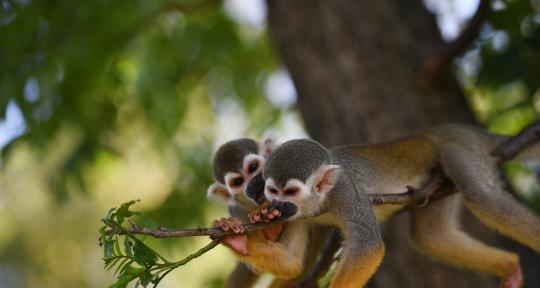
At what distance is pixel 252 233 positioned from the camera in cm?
379

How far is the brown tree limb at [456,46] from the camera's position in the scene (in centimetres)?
496

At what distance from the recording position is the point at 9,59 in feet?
20.8

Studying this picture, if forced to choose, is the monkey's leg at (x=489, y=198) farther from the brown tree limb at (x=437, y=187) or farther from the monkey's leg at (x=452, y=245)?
the monkey's leg at (x=452, y=245)

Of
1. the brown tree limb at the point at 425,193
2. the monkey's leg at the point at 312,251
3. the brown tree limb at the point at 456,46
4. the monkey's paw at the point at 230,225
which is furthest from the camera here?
the brown tree limb at the point at 456,46

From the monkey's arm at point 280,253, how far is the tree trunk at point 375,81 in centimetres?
161

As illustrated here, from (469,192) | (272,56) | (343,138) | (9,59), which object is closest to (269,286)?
(469,192)

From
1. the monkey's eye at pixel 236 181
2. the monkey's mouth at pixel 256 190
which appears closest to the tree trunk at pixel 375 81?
the monkey's eye at pixel 236 181

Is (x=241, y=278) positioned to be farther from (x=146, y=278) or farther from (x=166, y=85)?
(x=166, y=85)

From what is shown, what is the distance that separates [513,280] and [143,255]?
273cm

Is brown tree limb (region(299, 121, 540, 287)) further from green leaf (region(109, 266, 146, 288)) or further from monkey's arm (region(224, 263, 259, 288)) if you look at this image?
green leaf (region(109, 266, 146, 288))

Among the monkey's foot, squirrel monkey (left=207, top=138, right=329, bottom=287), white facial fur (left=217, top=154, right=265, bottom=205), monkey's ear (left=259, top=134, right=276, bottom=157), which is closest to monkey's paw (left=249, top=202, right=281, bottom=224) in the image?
squirrel monkey (left=207, top=138, right=329, bottom=287)

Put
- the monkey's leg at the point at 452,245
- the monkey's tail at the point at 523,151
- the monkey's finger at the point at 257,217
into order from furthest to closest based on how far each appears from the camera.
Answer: the monkey's tail at the point at 523,151
the monkey's leg at the point at 452,245
the monkey's finger at the point at 257,217

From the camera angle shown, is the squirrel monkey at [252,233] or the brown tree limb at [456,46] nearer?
the squirrel monkey at [252,233]

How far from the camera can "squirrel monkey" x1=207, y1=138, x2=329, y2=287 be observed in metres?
3.73
